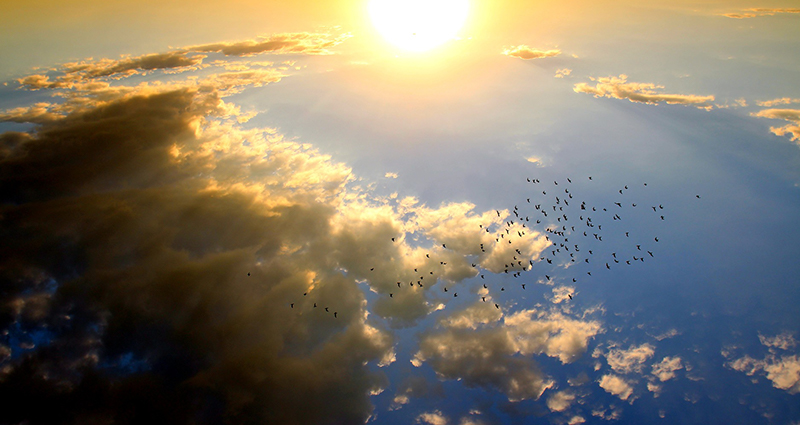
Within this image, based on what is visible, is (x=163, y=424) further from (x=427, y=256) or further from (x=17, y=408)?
(x=427, y=256)

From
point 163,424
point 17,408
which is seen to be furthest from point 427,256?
point 17,408

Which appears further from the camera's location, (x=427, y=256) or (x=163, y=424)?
(x=427, y=256)

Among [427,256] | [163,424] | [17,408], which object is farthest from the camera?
[427,256]

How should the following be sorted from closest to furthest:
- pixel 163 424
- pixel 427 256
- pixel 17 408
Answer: pixel 17 408 → pixel 163 424 → pixel 427 256

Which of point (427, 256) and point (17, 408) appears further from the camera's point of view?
point (427, 256)

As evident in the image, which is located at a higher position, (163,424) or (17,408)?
(17,408)

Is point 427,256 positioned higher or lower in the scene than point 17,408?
higher

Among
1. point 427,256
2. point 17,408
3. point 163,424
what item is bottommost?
point 163,424
